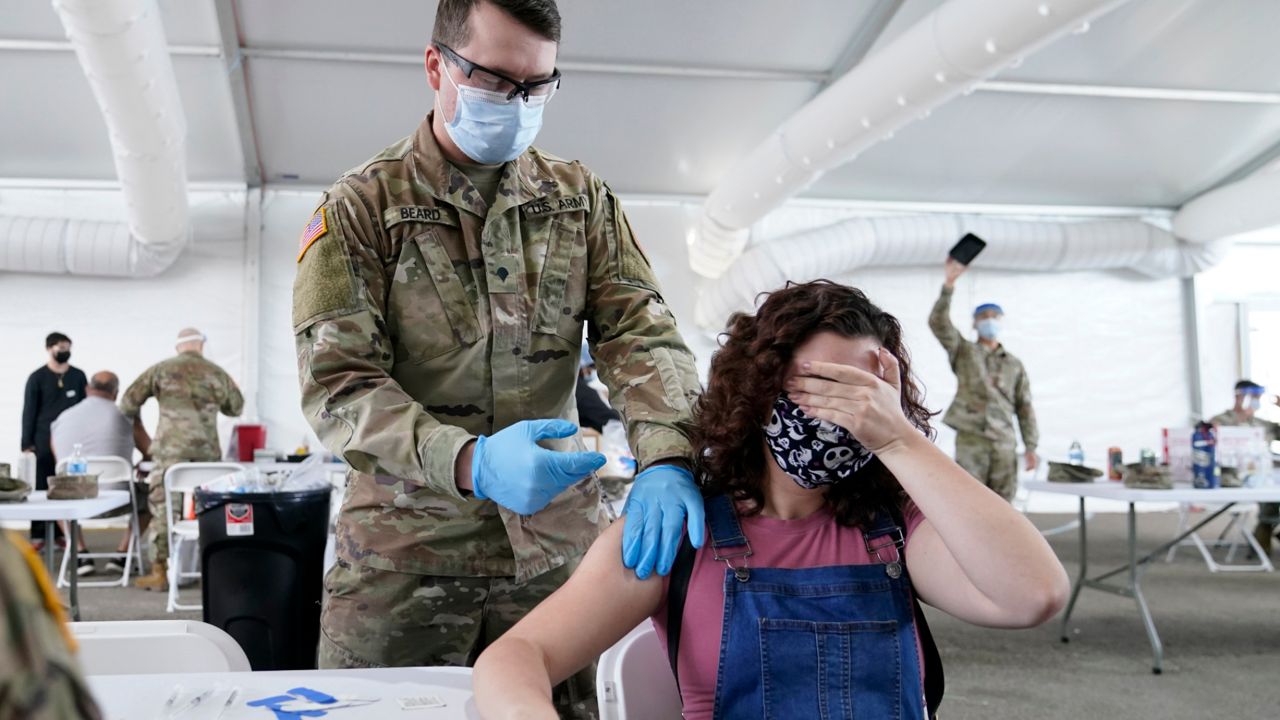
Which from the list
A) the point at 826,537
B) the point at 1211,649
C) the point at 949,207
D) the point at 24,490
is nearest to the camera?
the point at 826,537

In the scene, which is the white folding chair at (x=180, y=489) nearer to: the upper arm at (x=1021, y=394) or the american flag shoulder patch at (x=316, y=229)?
the american flag shoulder patch at (x=316, y=229)

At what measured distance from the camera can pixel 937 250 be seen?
8578 millimetres

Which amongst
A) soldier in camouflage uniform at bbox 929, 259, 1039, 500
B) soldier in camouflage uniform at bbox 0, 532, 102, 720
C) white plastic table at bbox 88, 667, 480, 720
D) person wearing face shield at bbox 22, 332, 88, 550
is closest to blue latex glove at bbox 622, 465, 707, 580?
white plastic table at bbox 88, 667, 480, 720

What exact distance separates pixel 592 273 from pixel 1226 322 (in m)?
9.86

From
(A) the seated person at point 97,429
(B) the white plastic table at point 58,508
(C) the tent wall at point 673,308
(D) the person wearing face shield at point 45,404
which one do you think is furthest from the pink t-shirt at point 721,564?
(D) the person wearing face shield at point 45,404

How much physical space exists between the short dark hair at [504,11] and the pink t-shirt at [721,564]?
2.56 ft

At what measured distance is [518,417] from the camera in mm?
1536

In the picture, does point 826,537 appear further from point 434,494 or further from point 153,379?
point 153,379

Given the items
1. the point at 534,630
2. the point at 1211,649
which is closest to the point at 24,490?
the point at 534,630

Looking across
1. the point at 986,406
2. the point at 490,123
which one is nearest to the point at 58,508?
the point at 490,123

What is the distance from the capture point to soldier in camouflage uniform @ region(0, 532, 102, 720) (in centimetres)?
30

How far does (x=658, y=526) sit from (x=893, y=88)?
4.79 metres

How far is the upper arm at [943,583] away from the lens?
127 cm

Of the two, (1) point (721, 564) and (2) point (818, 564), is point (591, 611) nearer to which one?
(1) point (721, 564)
